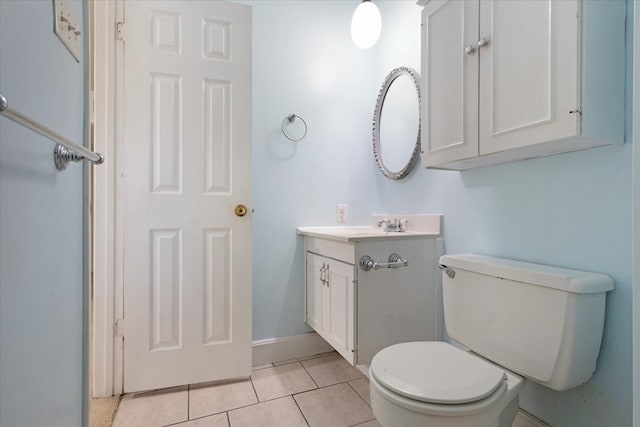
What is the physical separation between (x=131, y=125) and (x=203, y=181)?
17.0 inches

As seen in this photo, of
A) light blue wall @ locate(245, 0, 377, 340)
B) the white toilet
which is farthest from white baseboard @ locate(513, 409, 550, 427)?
light blue wall @ locate(245, 0, 377, 340)

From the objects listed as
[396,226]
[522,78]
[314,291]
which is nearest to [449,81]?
[522,78]

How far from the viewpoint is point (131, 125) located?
5.27ft

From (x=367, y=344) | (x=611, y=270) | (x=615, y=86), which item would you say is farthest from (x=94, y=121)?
(x=611, y=270)

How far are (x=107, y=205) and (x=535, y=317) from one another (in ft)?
6.10

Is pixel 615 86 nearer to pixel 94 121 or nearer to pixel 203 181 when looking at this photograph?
pixel 203 181

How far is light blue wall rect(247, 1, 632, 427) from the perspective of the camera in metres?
1.25

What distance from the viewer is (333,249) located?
1.67 meters

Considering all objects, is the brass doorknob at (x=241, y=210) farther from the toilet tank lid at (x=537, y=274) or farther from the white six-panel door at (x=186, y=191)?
the toilet tank lid at (x=537, y=274)

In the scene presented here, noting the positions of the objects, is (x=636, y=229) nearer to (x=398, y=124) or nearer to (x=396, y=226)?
(x=396, y=226)

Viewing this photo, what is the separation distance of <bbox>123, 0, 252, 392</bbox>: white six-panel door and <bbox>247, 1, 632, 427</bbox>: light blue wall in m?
0.23

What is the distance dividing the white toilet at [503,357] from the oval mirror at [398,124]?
2.77ft

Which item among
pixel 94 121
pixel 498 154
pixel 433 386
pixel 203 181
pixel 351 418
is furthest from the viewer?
pixel 203 181

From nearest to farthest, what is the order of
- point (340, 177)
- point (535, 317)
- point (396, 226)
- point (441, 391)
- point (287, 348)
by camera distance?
point (441, 391) → point (535, 317) → point (396, 226) → point (287, 348) → point (340, 177)
